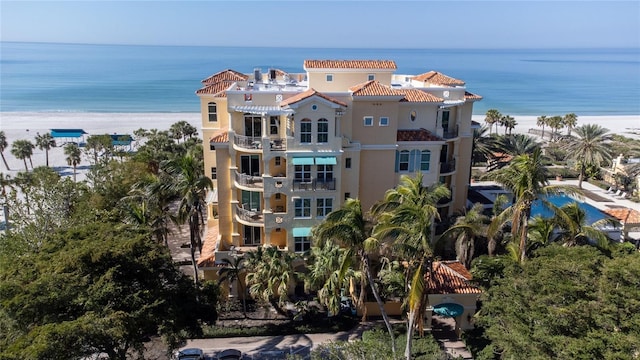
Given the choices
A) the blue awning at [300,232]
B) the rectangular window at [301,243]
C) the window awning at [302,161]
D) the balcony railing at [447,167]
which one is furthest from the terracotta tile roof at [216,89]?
the balcony railing at [447,167]

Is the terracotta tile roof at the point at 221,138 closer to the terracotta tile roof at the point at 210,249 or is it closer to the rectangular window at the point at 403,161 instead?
the terracotta tile roof at the point at 210,249

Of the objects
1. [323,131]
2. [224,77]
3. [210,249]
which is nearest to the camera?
[323,131]

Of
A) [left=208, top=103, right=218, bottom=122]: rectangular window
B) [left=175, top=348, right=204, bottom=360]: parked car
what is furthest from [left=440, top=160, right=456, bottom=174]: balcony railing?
[left=175, top=348, right=204, bottom=360]: parked car

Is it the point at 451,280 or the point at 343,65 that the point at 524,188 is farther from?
the point at 343,65

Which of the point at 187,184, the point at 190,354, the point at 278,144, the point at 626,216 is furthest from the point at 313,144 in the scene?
the point at 626,216

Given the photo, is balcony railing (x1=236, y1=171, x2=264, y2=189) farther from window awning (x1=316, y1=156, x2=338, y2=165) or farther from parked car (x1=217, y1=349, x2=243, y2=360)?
A: parked car (x1=217, y1=349, x2=243, y2=360)

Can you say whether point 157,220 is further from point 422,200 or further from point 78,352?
point 422,200
